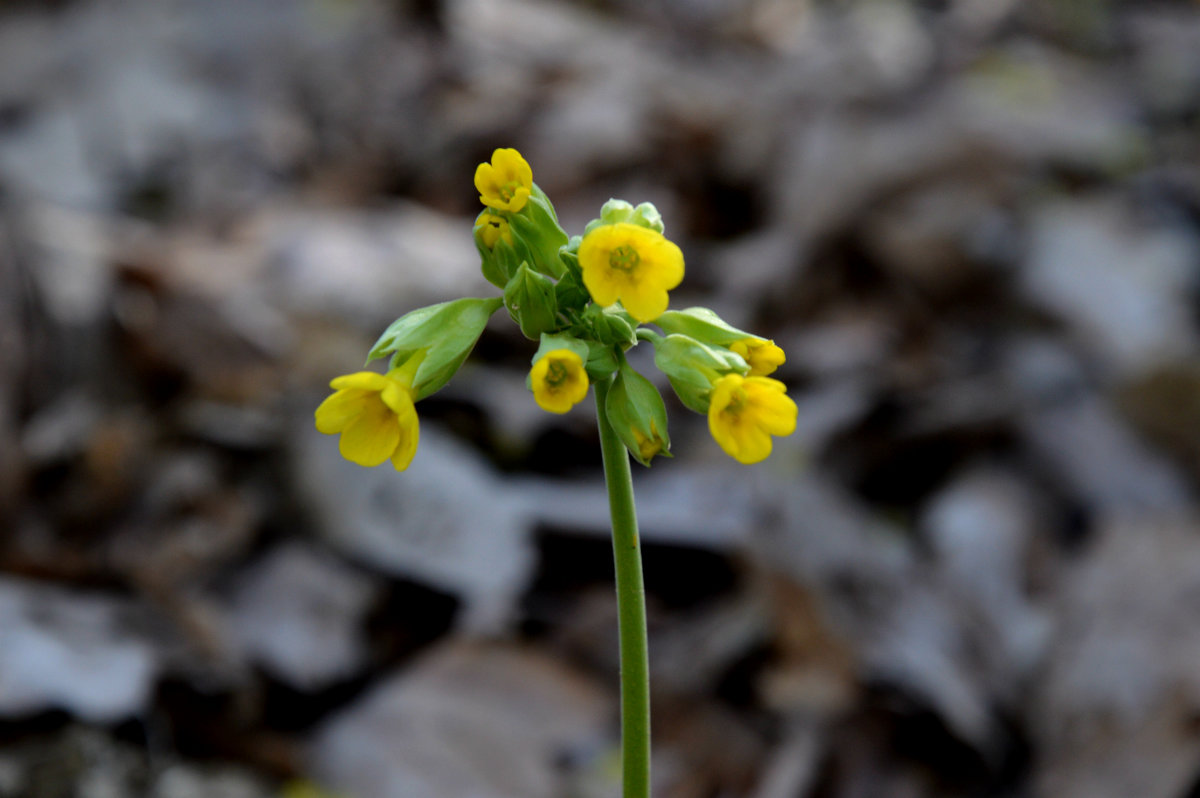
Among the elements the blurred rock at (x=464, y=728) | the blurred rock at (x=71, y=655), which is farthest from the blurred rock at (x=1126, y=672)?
the blurred rock at (x=71, y=655)

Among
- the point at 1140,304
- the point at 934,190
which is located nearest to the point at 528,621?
the point at 1140,304

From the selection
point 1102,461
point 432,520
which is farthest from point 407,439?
point 1102,461

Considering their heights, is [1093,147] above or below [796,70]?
below

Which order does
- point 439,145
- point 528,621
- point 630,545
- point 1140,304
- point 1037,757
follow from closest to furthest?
point 630,545, point 1037,757, point 528,621, point 1140,304, point 439,145

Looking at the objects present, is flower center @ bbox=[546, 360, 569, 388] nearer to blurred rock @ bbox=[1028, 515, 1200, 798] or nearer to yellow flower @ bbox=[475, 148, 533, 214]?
yellow flower @ bbox=[475, 148, 533, 214]

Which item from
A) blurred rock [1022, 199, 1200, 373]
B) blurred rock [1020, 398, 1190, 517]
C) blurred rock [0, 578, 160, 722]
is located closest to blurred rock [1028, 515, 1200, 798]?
blurred rock [1020, 398, 1190, 517]

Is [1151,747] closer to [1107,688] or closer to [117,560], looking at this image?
[1107,688]

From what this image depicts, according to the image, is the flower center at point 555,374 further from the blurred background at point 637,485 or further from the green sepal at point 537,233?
the blurred background at point 637,485

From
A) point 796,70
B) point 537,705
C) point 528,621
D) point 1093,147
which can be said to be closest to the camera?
point 537,705

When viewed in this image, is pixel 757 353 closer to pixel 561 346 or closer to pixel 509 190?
pixel 561 346
